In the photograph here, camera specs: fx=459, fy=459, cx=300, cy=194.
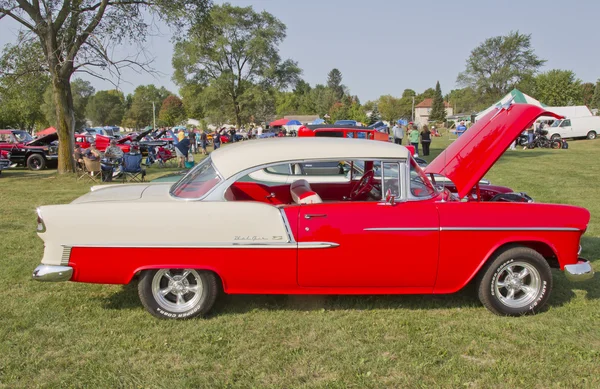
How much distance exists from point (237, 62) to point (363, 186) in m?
51.4

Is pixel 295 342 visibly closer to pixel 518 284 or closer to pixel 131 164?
pixel 518 284

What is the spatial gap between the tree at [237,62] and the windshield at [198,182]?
1922 inches

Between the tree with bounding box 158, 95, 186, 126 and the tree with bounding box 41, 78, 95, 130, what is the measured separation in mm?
17077

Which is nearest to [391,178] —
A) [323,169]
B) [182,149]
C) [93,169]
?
[323,169]

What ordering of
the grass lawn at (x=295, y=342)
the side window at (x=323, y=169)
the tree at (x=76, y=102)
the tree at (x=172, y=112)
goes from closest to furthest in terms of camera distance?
the grass lawn at (x=295, y=342) → the side window at (x=323, y=169) → the tree at (x=76, y=102) → the tree at (x=172, y=112)

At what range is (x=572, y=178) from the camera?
44.0 feet

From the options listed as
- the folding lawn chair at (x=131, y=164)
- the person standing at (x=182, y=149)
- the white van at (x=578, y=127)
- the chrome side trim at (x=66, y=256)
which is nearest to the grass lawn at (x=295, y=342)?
the chrome side trim at (x=66, y=256)

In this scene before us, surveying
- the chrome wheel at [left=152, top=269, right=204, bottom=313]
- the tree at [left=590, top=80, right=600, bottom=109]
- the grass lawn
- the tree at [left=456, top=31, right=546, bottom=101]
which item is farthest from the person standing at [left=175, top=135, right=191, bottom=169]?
the tree at [left=590, top=80, right=600, bottom=109]

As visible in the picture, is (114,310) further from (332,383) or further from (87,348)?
(332,383)

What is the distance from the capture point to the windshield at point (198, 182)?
13.1 feet

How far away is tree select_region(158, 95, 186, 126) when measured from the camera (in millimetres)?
113188

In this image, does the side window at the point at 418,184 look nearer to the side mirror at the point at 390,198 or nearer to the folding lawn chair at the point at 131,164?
the side mirror at the point at 390,198

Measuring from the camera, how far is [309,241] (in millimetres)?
3812

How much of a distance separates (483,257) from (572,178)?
451 inches
